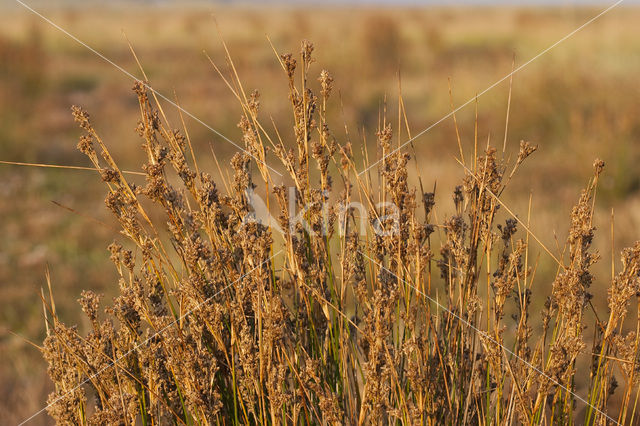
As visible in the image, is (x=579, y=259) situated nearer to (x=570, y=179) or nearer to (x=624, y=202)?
(x=624, y=202)

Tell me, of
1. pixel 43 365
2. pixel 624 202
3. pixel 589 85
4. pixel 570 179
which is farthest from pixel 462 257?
pixel 589 85

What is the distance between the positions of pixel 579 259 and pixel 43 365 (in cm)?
377

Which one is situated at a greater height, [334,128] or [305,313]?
[334,128]

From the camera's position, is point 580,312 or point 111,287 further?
point 111,287

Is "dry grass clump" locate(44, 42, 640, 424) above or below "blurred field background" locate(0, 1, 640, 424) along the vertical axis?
below

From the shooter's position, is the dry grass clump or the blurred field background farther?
the blurred field background

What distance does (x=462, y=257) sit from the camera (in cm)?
168

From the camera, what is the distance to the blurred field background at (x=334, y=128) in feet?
18.0

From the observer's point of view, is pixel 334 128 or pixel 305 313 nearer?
pixel 305 313

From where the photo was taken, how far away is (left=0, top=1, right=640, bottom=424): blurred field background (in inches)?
215

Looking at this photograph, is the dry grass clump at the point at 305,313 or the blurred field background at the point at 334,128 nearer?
the dry grass clump at the point at 305,313

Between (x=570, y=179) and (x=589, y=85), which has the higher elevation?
(x=589, y=85)

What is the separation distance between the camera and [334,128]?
1091 centimetres

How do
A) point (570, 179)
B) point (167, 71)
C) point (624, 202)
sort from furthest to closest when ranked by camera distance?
1. point (167, 71)
2. point (570, 179)
3. point (624, 202)
